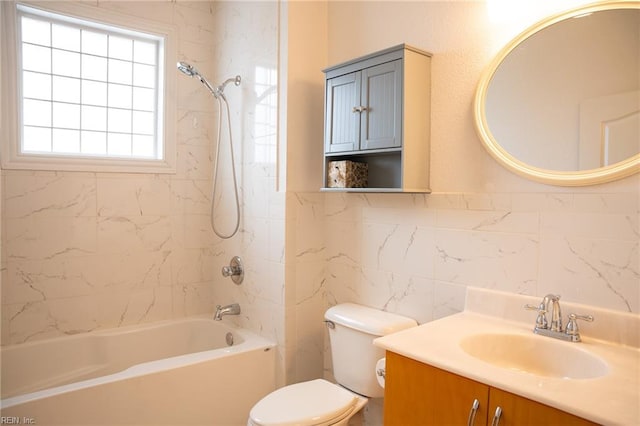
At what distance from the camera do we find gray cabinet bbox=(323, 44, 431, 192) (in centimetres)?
197

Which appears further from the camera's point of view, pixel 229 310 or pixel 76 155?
pixel 229 310

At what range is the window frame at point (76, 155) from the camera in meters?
2.51

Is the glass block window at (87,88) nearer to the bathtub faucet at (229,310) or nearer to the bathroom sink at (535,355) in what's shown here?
the bathtub faucet at (229,310)

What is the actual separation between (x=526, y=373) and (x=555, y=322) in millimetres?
327

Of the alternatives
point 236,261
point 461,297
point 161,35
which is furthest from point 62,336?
point 461,297

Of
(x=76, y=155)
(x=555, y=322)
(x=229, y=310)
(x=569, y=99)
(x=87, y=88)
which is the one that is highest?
(x=87, y=88)

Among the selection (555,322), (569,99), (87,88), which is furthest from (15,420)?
(569,99)

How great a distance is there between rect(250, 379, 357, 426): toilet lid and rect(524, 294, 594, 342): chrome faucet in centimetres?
86

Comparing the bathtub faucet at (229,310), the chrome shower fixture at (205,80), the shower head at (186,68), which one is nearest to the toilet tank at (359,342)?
the bathtub faucet at (229,310)

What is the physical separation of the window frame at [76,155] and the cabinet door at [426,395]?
2.10 metres

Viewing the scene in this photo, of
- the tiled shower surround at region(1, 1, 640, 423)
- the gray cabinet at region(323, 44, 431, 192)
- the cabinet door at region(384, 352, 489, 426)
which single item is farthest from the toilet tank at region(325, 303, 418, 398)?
the gray cabinet at region(323, 44, 431, 192)

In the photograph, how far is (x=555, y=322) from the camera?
1574mm

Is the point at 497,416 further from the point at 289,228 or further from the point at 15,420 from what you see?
the point at 15,420

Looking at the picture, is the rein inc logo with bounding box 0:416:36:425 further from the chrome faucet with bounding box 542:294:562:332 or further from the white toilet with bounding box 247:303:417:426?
the chrome faucet with bounding box 542:294:562:332
